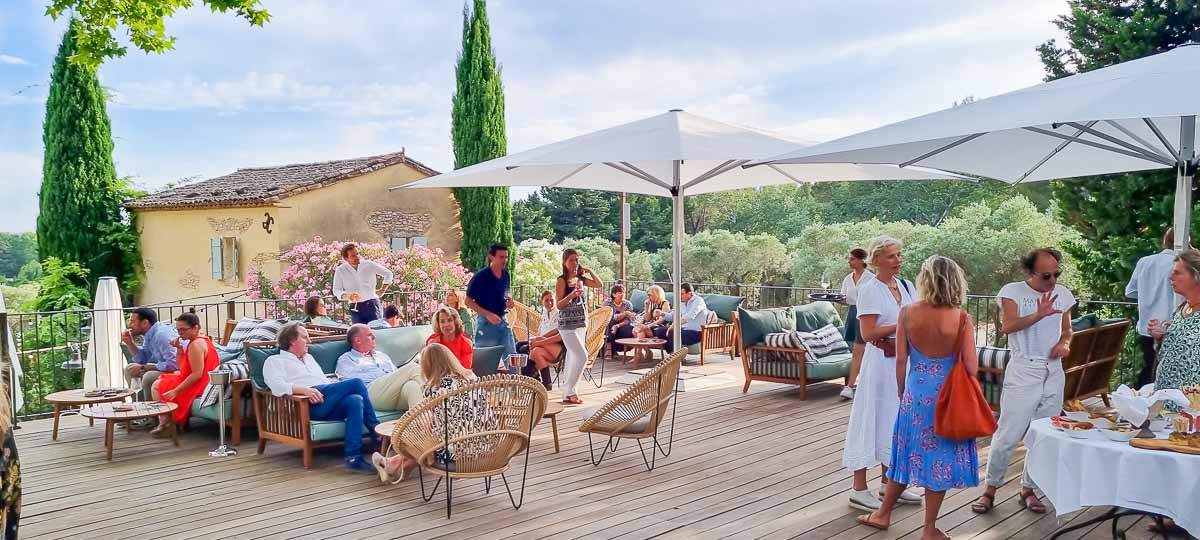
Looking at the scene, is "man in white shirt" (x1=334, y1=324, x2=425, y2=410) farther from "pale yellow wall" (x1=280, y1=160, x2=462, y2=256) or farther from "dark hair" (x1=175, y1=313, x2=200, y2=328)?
"pale yellow wall" (x1=280, y1=160, x2=462, y2=256)

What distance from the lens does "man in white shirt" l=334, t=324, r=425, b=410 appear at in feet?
19.5

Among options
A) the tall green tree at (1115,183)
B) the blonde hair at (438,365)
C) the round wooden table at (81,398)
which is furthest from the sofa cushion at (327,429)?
the tall green tree at (1115,183)

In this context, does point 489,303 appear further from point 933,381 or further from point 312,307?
point 933,381

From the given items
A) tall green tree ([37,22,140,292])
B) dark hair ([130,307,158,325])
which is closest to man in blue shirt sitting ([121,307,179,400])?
dark hair ([130,307,158,325])

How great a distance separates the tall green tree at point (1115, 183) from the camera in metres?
9.30

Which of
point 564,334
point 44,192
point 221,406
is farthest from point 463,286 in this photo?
point 44,192

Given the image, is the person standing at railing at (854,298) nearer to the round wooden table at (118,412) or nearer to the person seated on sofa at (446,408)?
the person seated on sofa at (446,408)

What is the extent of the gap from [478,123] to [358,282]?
360 inches

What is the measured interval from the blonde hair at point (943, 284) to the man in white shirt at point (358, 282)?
661 cm

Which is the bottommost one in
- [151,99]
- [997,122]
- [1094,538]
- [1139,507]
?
[1094,538]

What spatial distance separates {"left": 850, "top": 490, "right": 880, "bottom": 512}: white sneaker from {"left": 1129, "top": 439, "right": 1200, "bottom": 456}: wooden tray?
1.40m

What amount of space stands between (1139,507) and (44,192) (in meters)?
21.5

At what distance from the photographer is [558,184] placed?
8.31 metres

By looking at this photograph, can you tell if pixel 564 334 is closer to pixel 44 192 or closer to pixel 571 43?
pixel 44 192
